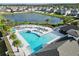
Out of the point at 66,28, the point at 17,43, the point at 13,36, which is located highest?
the point at 66,28

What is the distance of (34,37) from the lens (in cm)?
283

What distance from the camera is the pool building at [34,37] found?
9.21 feet

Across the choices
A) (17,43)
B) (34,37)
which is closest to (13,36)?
(17,43)

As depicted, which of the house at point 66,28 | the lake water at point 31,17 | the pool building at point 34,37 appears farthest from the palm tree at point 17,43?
the house at point 66,28

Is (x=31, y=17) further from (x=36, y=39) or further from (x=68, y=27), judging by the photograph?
(x=68, y=27)

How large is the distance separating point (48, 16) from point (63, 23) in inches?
12.8

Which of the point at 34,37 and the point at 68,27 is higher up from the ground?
the point at 68,27

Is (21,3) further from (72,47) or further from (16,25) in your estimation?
(72,47)

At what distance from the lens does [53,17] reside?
2.96 metres

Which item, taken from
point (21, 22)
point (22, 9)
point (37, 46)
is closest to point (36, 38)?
point (37, 46)

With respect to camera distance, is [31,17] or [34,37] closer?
[34,37]

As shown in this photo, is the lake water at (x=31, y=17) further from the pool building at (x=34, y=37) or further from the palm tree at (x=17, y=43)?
the palm tree at (x=17, y=43)

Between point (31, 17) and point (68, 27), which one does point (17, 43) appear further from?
point (68, 27)

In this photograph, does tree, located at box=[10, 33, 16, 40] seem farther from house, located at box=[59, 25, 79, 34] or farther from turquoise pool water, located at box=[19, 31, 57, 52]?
house, located at box=[59, 25, 79, 34]
